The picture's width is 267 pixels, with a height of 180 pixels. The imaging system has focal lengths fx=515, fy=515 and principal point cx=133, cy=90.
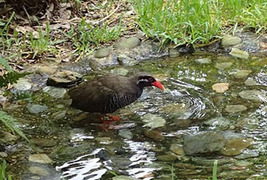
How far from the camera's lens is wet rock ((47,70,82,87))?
230 inches

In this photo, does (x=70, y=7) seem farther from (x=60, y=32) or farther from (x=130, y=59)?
(x=130, y=59)

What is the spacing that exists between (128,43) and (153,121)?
204 centimetres

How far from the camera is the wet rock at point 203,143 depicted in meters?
4.38

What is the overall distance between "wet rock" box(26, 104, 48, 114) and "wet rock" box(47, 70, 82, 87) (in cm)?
51

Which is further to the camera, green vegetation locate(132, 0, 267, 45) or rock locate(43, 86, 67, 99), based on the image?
green vegetation locate(132, 0, 267, 45)

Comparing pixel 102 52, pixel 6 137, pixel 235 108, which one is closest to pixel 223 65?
pixel 235 108

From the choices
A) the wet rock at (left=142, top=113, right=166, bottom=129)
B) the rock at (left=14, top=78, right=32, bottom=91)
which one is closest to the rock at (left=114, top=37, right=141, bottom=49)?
the rock at (left=14, top=78, right=32, bottom=91)

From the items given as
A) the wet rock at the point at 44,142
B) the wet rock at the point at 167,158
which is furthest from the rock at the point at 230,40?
the wet rock at the point at 44,142

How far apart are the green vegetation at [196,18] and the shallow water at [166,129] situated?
0.49m

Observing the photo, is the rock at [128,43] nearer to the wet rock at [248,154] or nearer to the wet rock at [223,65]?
the wet rock at [223,65]

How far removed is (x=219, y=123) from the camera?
16.2 feet

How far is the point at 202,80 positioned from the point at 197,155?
1.77 meters

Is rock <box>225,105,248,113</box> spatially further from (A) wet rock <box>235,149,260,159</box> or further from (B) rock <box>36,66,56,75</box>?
(B) rock <box>36,66,56,75</box>

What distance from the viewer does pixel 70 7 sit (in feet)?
24.8
